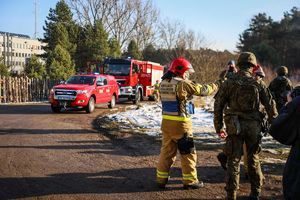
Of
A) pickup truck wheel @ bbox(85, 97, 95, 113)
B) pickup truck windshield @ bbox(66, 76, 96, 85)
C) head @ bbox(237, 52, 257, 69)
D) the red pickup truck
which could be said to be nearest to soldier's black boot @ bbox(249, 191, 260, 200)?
head @ bbox(237, 52, 257, 69)

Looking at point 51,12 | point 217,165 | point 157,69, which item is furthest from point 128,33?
point 217,165

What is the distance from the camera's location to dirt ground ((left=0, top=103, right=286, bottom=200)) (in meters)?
6.41

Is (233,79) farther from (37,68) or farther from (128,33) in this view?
(128,33)

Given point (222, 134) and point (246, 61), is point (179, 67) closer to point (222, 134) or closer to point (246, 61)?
point (246, 61)

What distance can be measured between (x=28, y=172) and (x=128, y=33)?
50.6 m

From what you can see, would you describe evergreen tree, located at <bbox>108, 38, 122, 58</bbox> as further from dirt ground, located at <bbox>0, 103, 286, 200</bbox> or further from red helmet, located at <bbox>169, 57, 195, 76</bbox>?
red helmet, located at <bbox>169, 57, 195, 76</bbox>

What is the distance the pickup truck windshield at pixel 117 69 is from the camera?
83.7 ft

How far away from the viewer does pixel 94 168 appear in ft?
26.4

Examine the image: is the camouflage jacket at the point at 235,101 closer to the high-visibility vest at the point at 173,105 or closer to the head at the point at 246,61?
the head at the point at 246,61

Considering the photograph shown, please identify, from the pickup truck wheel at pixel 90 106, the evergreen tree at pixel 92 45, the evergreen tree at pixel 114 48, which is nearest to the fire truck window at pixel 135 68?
the pickup truck wheel at pixel 90 106

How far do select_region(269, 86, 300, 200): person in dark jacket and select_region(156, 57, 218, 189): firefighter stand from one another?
3005 mm

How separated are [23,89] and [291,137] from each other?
27.2 meters

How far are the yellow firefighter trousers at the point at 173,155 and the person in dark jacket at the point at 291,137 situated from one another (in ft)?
10.0

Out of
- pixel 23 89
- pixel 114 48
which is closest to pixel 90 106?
pixel 23 89
